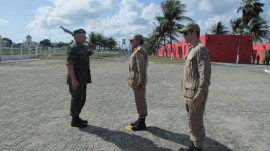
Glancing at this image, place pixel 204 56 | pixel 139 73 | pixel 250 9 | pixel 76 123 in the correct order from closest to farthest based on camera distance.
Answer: pixel 204 56 < pixel 139 73 < pixel 76 123 < pixel 250 9

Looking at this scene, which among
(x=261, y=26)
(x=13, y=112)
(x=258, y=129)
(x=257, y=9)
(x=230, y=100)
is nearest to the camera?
(x=258, y=129)

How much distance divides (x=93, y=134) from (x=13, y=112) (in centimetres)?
245

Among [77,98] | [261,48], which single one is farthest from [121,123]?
[261,48]

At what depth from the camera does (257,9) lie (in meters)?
38.6

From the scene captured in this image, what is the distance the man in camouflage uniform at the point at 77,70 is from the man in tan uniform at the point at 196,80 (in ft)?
6.61

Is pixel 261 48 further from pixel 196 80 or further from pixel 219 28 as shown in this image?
pixel 196 80

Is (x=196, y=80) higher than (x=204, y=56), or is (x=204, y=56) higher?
(x=204, y=56)

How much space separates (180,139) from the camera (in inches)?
208

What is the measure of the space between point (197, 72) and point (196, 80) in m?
0.10

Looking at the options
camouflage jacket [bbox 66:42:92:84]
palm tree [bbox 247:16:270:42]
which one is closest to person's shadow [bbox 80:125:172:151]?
camouflage jacket [bbox 66:42:92:84]

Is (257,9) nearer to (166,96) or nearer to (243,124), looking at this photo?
(166,96)

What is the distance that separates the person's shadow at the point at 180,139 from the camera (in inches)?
193

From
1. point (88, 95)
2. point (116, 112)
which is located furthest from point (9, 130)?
point (88, 95)

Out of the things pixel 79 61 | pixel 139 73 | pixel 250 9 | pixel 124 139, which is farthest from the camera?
pixel 250 9
